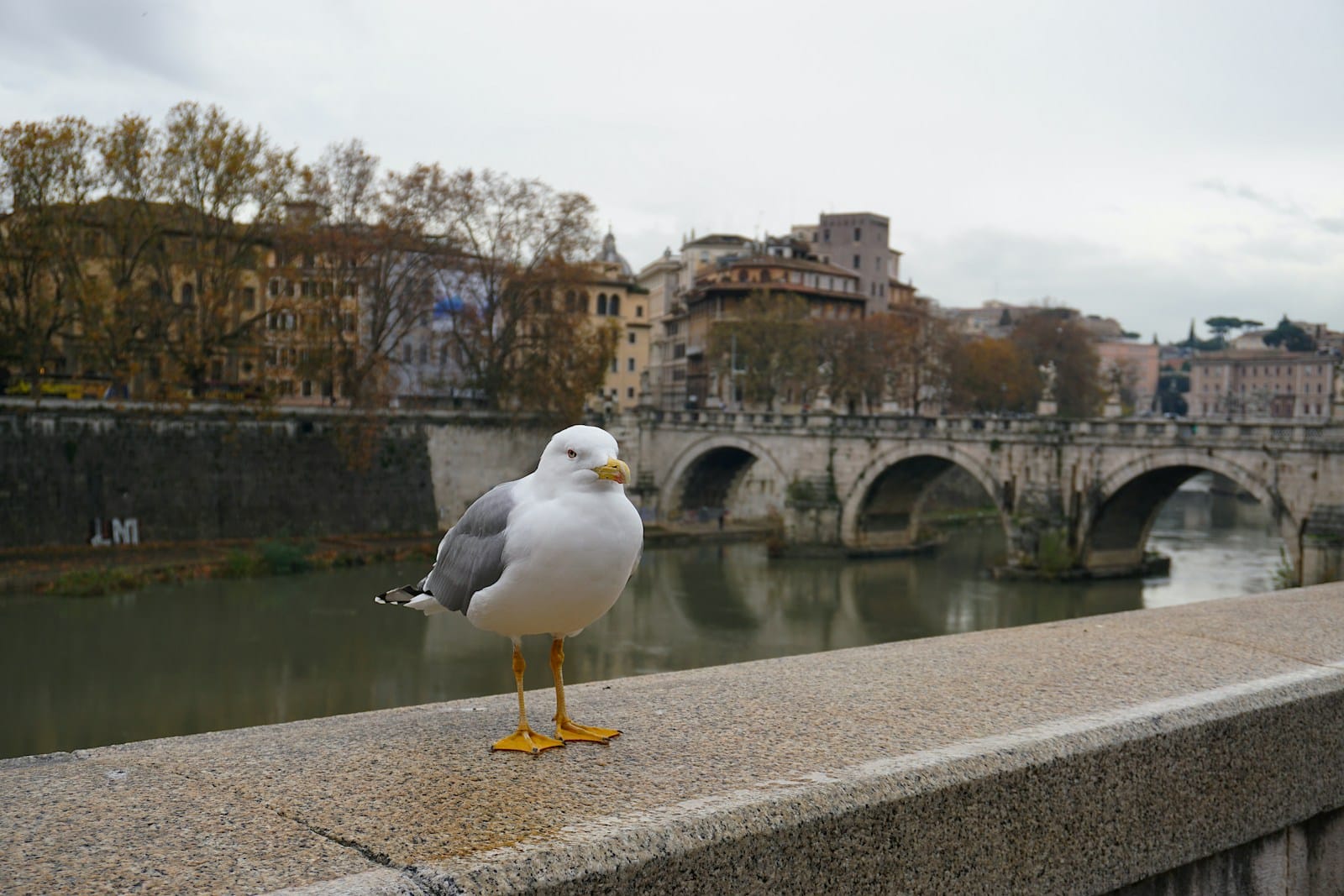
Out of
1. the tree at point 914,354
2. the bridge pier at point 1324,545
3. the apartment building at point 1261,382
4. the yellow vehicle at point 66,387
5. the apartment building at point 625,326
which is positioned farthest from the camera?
the apartment building at point 1261,382

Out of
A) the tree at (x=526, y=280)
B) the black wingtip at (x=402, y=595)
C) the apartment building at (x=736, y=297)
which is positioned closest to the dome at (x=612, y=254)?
the apartment building at (x=736, y=297)

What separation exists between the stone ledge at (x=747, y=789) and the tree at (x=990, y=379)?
140ft

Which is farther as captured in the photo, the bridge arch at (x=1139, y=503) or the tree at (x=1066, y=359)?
the tree at (x=1066, y=359)

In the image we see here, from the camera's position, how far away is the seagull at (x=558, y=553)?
2639 millimetres

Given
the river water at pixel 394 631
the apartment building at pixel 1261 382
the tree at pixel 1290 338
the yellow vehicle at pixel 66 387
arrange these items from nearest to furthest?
the river water at pixel 394 631
the yellow vehicle at pixel 66 387
the apartment building at pixel 1261 382
the tree at pixel 1290 338

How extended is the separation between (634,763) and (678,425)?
32.3 meters

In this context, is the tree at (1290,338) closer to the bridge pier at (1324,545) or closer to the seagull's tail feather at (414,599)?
the bridge pier at (1324,545)

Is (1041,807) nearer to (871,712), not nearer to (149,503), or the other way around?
(871,712)

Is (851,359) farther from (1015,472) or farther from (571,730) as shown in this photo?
(571,730)

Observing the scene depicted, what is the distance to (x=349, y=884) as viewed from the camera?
1662 mm

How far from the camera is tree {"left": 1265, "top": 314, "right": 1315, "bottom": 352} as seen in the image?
7731cm

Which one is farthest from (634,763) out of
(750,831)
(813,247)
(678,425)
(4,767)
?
(813,247)

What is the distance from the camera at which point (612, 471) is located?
8.77ft

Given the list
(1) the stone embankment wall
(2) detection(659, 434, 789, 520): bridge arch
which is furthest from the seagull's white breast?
(2) detection(659, 434, 789, 520): bridge arch
